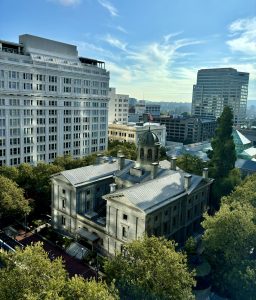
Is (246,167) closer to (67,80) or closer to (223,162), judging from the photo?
(223,162)

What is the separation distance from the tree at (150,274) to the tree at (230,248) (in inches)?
342

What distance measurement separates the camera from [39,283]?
102 ft

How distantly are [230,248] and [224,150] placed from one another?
38.8 meters

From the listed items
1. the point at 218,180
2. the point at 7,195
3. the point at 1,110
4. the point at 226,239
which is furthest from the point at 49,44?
the point at 226,239

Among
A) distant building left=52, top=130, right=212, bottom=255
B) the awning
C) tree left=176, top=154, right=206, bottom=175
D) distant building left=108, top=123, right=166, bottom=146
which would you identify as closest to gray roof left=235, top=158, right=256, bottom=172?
tree left=176, top=154, right=206, bottom=175

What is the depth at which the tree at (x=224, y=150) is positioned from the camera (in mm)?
76125

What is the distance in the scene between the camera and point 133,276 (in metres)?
33.4

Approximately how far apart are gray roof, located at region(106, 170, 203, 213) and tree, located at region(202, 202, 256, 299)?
9.48 metres

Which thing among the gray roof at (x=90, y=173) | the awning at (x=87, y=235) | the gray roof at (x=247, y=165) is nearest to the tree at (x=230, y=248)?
the awning at (x=87, y=235)

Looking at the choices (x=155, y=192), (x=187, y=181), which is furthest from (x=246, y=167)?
(x=155, y=192)

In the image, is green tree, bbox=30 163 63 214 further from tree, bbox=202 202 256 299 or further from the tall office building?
tree, bbox=202 202 256 299

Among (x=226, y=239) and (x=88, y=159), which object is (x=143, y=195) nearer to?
(x=226, y=239)

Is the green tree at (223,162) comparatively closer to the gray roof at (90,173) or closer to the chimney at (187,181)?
the chimney at (187,181)

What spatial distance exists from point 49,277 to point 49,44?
9620 centimetres
